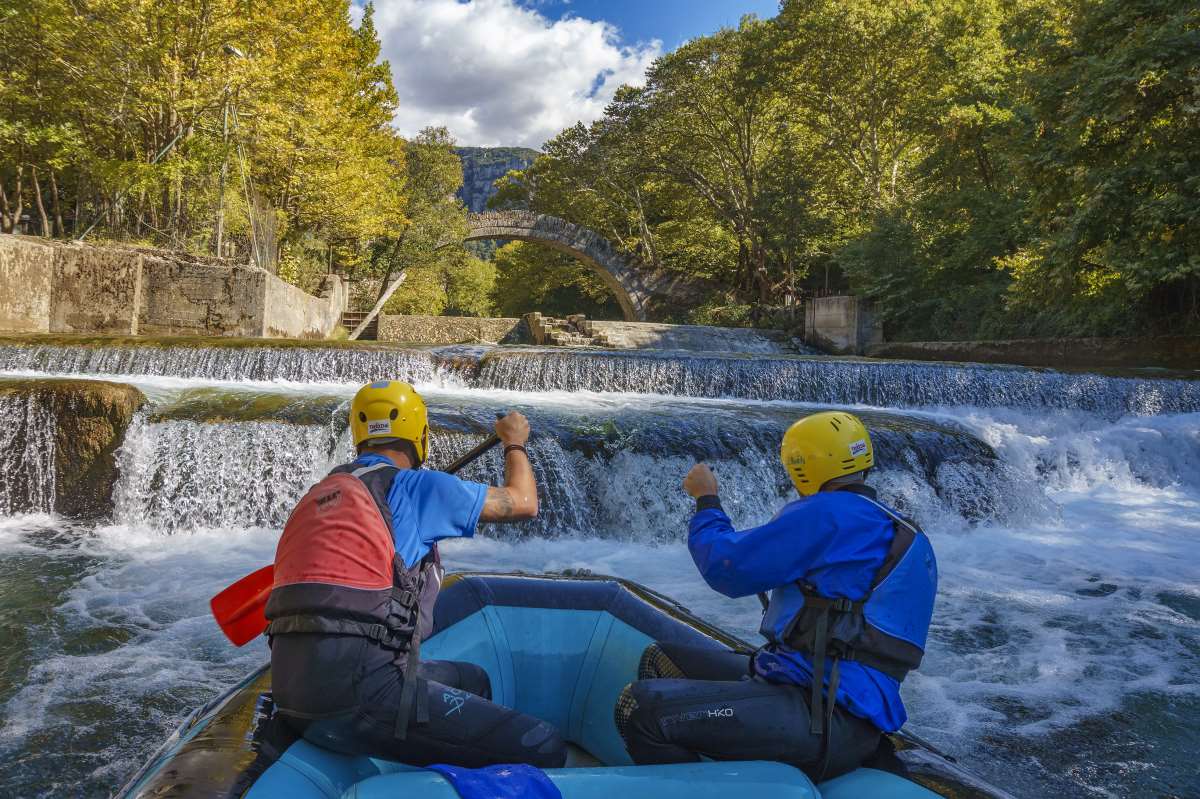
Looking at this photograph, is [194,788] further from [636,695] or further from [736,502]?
[736,502]

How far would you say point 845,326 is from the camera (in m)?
21.0

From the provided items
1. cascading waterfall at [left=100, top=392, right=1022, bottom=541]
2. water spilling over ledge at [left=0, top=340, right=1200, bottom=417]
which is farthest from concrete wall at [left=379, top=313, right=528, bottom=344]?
cascading waterfall at [left=100, top=392, right=1022, bottom=541]

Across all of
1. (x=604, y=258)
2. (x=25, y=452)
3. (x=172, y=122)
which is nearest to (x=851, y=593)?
(x=25, y=452)

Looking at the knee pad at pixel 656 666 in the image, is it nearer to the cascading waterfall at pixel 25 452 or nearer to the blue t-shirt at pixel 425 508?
the blue t-shirt at pixel 425 508

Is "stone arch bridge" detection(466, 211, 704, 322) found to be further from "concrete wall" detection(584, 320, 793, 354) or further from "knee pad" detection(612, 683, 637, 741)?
"knee pad" detection(612, 683, 637, 741)

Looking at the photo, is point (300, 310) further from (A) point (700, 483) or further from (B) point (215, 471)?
(A) point (700, 483)

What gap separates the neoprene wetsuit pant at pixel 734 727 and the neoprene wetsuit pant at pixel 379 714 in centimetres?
27

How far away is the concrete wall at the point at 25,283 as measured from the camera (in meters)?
12.5

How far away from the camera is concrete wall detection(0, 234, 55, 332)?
41.0 ft

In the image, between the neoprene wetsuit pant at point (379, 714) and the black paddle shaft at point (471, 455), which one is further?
the black paddle shaft at point (471, 455)

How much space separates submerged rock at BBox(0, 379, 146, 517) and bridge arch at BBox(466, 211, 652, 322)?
78.1 ft

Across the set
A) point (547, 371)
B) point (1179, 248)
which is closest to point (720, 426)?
point (547, 371)

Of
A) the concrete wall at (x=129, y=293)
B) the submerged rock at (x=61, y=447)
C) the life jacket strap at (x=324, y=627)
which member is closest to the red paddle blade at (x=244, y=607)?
the life jacket strap at (x=324, y=627)

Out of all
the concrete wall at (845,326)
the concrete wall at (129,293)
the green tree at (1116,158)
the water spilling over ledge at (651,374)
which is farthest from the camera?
the concrete wall at (845,326)
